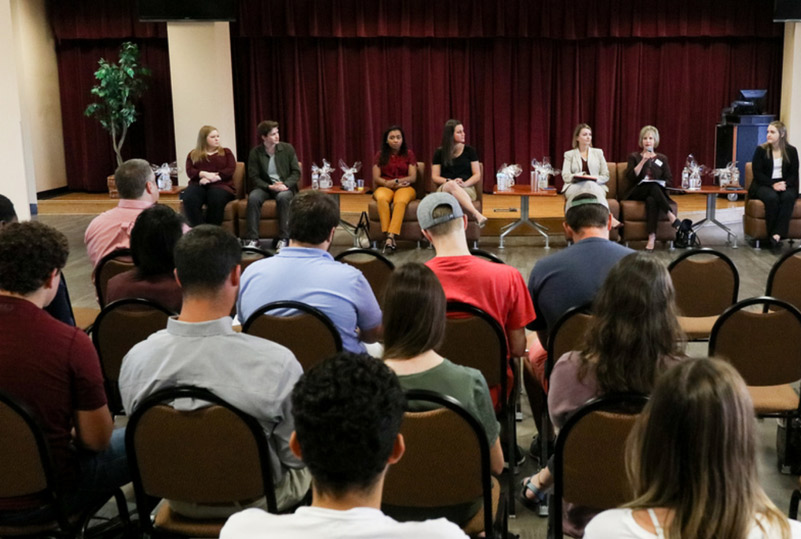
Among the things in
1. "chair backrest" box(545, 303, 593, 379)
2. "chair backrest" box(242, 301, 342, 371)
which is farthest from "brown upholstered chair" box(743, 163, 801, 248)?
"chair backrest" box(242, 301, 342, 371)

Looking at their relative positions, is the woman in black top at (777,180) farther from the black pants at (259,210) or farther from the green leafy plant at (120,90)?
the green leafy plant at (120,90)

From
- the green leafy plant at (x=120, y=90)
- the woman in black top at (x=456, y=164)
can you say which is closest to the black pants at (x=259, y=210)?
the woman in black top at (x=456, y=164)

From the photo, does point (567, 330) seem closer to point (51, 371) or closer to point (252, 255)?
point (51, 371)

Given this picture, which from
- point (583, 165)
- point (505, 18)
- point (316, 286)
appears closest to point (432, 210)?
point (316, 286)

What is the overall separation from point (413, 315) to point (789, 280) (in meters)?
2.66

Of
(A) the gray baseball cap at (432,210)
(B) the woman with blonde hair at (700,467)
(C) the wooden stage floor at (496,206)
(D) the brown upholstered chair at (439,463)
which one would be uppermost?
(A) the gray baseball cap at (432,210)

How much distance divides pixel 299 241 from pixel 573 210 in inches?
46.1

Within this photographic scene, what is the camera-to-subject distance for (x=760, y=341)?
3244 mm

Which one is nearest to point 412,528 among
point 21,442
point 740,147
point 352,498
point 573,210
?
point 352,498

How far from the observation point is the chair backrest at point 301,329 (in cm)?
318

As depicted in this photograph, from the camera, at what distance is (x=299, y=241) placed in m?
3.67

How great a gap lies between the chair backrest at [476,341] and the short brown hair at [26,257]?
1.32m

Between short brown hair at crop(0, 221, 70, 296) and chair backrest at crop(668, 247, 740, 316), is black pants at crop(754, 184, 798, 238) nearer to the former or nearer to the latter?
chair backrest at crop(668, 247, 740, 316)

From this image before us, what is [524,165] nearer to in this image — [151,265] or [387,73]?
[387,73]
